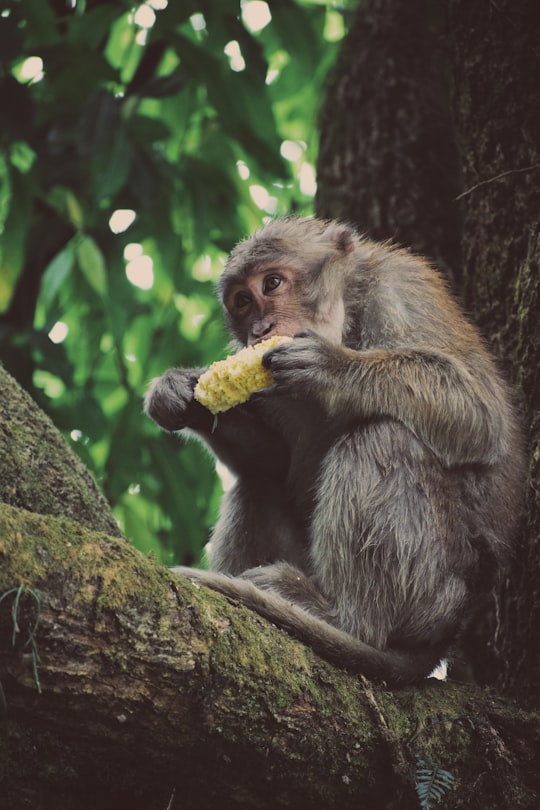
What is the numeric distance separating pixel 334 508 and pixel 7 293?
310 cm

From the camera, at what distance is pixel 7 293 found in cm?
661

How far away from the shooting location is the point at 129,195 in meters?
7.39

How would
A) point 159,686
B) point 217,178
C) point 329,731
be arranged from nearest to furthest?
1. point 159,686
2. point 329,731
3. point 217,178

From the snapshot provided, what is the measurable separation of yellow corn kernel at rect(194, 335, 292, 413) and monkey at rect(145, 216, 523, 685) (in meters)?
0.09

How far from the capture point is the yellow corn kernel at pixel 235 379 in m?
4.88

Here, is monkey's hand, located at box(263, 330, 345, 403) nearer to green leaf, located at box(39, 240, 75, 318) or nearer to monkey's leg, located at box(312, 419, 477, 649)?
monkey's leg, located at box(312, 419, 477, 649)

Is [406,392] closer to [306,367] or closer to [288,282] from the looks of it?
[306,367]

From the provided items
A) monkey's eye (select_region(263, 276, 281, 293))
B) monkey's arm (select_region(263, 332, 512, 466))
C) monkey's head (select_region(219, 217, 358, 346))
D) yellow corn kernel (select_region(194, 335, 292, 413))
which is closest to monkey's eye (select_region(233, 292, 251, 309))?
monkey's head (select_region(219, 217, 358, 346))

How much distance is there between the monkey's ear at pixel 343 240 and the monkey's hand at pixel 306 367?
1.22 metres

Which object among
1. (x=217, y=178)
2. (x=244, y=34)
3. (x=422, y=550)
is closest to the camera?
(x=422, y=550)

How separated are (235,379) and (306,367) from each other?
1.26 feet

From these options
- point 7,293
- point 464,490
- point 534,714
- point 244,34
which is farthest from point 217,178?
point 534,714

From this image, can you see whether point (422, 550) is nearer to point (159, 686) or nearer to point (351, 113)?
point (159, 686)

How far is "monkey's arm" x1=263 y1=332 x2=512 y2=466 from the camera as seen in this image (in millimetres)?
4688
